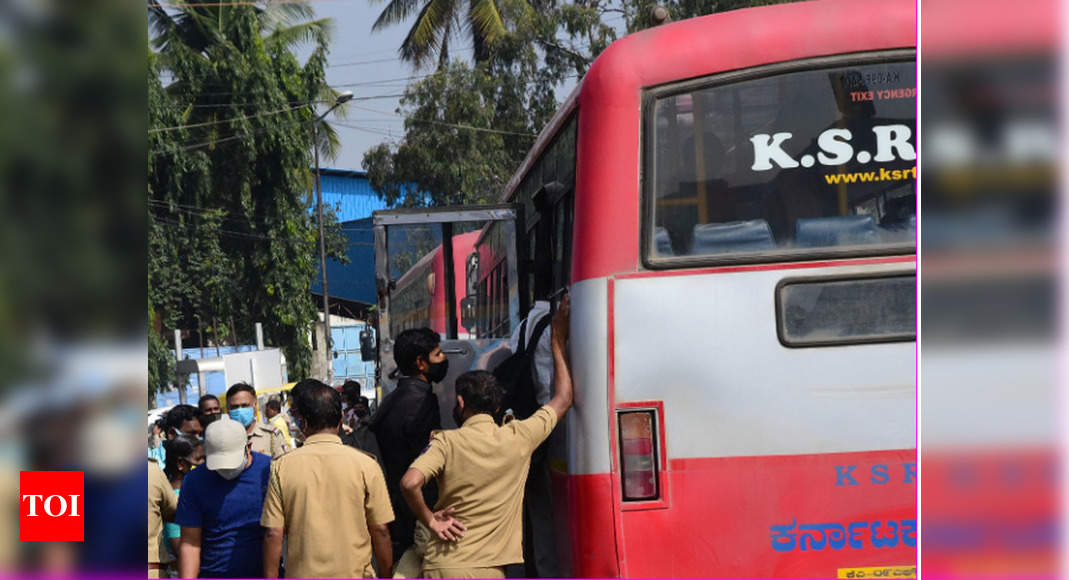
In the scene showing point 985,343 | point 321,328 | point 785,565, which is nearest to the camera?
point 985,343

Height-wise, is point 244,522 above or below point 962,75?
below

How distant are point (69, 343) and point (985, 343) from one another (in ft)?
3.08

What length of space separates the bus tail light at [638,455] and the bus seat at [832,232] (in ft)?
2.79

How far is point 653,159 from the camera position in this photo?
409cm

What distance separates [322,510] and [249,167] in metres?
19.6

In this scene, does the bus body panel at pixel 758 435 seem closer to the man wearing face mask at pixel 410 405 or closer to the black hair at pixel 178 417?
the man wearing face mask at pixel 410 405

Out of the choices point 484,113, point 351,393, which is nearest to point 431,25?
point 484,113

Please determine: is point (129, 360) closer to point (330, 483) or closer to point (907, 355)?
point (330, 483)

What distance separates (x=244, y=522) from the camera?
426cm

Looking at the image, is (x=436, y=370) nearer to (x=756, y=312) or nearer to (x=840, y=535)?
(x=756, y=312)

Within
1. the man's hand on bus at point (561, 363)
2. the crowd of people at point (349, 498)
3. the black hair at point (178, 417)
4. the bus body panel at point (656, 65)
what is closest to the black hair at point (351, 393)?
the black hair at point (178, 417)

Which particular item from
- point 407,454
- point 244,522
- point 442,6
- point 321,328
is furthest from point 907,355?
point 321,328

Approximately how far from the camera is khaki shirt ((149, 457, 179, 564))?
4066 millimetres

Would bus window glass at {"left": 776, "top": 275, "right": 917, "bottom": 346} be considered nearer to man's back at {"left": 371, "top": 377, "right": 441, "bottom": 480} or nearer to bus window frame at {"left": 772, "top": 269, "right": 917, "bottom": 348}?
bus window frame at {"left": 772, "top": 269, "right": 917, "bottom": 348}
